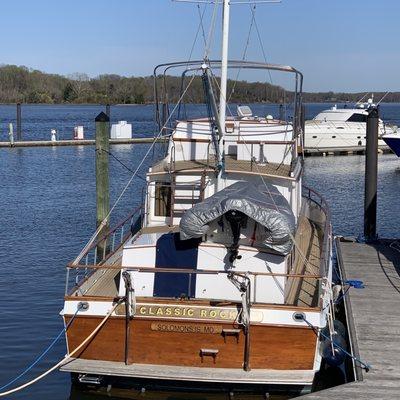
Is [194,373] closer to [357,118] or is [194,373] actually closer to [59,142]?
[59,142]

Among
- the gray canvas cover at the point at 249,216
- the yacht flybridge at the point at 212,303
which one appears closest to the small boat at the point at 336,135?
the yacht flybridge at the point at 212,303

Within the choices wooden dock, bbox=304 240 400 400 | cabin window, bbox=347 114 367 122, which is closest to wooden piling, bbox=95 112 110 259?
wooden dock, bbox=304 240 400 400

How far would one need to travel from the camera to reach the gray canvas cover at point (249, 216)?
1184cm

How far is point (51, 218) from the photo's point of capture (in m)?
28.0

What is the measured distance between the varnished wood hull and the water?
128cm

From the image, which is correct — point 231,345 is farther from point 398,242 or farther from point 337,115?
point 337,115

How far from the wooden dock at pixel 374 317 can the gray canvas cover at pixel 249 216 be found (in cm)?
210

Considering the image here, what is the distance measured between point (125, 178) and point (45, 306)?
23453 mm

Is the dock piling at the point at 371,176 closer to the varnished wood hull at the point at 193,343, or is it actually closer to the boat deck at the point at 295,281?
the boat deck at the point at 295,281

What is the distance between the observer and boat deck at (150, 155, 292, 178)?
14.5 metres

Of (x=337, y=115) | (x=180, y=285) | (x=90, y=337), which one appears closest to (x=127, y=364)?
(x=90, y=337)

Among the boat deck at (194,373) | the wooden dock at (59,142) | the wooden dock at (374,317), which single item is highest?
the wooden dock at (374,317)

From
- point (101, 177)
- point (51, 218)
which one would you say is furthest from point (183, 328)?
point (51, 218)

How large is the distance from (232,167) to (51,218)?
1467cm
